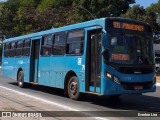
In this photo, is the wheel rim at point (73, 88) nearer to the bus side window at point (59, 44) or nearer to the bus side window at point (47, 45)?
the bus side window at point (59, 44)

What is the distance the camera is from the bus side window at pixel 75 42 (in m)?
13.7

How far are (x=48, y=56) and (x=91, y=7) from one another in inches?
1241

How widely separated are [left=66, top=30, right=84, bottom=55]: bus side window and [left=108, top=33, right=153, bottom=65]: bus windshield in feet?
5.64

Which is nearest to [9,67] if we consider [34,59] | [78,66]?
[34,59]

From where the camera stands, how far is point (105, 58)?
39.3ft

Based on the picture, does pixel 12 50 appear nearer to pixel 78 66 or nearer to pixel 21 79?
pixel 21 79

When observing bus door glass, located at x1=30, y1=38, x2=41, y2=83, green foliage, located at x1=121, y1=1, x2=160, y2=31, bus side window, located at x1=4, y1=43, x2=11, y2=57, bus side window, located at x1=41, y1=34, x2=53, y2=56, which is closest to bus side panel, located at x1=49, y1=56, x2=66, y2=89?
bus side window, located at x1=41, y1=34, x2=53, y2=56

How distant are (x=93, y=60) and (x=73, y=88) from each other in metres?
1.80

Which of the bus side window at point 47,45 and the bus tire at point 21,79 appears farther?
the bus tire at point 21,79

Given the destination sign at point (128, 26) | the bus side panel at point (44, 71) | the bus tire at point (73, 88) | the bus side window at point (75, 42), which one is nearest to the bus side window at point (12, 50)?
the bus side panel at point (44, 71)

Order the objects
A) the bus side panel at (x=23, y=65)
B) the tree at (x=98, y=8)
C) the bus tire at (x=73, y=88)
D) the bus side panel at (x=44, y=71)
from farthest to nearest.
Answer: the tree at (x=98, y=8) < the bus side panel at (x=23, y=65) < the bus side panel at (x=44, y=71) < the bus tire at (x=73, y=88)

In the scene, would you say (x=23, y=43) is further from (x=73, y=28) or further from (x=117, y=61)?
(x=117, y=61)

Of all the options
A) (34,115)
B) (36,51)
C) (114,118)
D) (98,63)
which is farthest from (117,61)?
(36,51)

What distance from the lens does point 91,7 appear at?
47.3m
